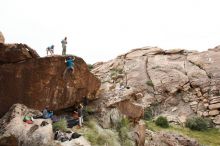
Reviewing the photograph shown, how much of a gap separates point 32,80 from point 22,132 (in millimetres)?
5452

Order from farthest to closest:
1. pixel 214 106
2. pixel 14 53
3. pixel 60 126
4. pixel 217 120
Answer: pixel 214 106
pixel 217 120
pixel 14 53
pixel 60 126

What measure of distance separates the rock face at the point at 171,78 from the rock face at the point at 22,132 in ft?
74.1

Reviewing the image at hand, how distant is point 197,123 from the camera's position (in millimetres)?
44250

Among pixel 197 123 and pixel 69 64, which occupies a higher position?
pixel 69 64

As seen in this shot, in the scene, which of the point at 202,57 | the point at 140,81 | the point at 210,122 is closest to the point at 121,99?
the point at 210,122

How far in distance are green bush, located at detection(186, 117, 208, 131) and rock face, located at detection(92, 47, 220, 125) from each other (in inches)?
55.3

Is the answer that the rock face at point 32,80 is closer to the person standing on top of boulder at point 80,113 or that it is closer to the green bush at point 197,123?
the person standing on top of boulder at point 80,113

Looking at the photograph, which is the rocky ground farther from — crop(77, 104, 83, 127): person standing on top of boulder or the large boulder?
crop(77, 104, 83, 127): person standing on top of boulder

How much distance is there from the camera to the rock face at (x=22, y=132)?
68.9 ft

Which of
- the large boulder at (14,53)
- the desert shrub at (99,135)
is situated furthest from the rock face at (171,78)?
the large boulder at (14,53)

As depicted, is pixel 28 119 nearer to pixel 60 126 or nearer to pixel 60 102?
pixel 60 126

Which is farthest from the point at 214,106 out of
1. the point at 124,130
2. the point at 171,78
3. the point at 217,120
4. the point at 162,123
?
the point at 124,130

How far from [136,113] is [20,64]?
9.97m

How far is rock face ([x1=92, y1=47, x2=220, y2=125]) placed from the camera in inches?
1943
